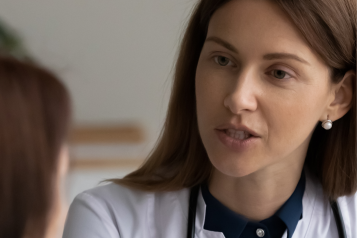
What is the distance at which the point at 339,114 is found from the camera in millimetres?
937

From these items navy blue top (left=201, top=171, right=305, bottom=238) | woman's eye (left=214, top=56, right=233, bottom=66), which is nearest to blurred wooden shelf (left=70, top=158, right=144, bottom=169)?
navy blue top (left=201, top=171, right=305, bottom=238)

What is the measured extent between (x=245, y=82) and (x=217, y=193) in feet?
0.97

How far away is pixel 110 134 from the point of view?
2.29 m

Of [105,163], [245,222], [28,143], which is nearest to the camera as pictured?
[28,143]

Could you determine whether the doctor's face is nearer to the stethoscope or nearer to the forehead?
the forehead

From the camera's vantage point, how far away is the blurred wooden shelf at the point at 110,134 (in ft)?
7.45

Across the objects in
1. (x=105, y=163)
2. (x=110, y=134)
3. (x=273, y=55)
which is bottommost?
(x=105, y=163)

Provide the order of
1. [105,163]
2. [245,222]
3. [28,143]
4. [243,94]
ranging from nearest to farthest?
[28,143] < [243,94] < [245,222] < [105,163]

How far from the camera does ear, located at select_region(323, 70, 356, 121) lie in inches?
35.8

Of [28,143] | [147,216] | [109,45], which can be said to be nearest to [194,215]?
[147,216]

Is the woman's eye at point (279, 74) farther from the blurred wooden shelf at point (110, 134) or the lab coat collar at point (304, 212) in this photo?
the blurred wooden shelf at point (110, 134)

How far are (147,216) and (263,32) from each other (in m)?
0.46

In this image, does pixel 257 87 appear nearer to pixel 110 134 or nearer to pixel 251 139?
pixel 251 139

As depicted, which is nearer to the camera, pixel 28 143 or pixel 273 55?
pixel 28 143
